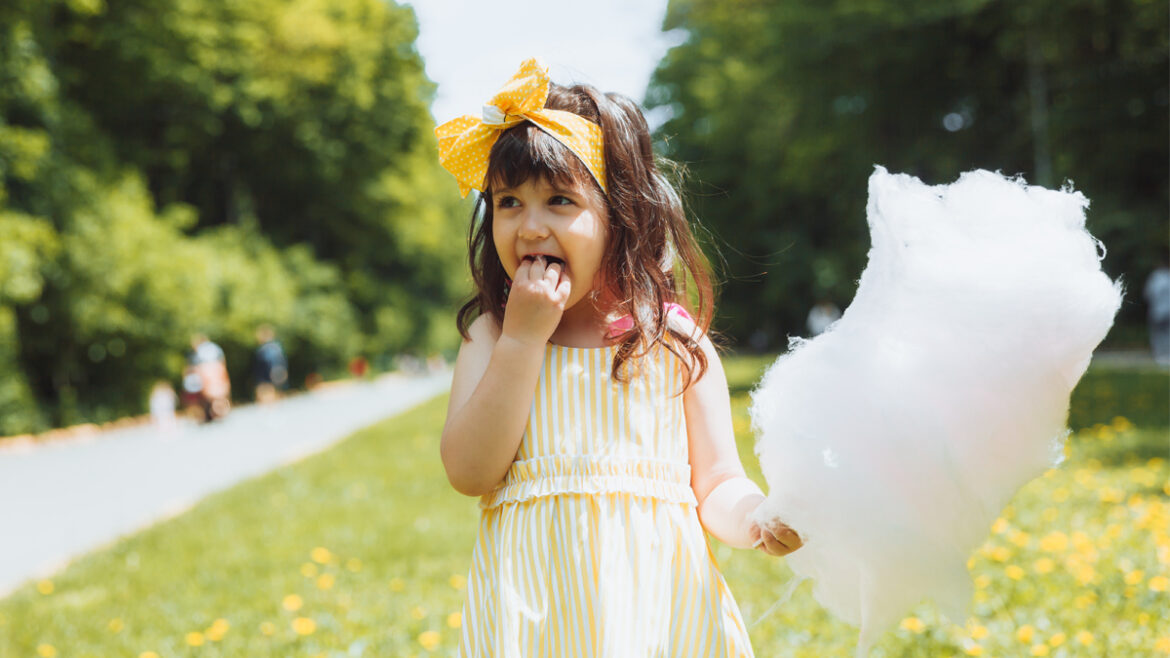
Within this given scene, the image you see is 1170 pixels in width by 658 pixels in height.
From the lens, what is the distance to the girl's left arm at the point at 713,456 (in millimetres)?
1696

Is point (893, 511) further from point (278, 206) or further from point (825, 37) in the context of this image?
point (278, 206)

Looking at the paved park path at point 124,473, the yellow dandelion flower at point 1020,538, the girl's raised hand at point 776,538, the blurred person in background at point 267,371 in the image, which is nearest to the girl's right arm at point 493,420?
the girl's raised hand at point 776,538

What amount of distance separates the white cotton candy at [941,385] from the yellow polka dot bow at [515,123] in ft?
1.90

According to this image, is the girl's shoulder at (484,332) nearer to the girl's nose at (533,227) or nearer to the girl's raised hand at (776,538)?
the girl's nose at (533,227)

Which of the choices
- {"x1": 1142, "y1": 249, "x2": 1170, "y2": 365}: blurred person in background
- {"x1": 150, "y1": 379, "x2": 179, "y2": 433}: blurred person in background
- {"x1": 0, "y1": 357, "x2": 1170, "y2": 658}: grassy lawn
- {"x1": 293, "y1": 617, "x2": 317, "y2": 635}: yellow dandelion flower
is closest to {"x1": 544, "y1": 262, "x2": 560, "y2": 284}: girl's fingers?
{"x1": 0, "y1": 357, "x2": 1170, "y2": 658}: grassy lawn

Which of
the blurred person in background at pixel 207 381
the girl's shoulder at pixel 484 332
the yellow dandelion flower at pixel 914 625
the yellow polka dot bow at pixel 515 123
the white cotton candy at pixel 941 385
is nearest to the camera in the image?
the white cotton candy at pixel 941 385

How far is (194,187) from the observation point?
26609 millimetres

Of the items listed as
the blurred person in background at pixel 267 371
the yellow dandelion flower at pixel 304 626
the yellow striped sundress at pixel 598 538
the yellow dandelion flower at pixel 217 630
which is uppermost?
the blurred person in background at pixel 267 371

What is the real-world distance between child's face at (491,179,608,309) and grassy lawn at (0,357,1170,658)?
112 centimetres

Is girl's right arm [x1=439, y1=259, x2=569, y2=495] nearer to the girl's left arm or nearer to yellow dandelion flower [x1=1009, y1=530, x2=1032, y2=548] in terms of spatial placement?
the girl's left arm

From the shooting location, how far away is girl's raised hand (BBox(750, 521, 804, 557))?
1.46 meters

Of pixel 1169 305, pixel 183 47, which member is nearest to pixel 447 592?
pixel 1169 305

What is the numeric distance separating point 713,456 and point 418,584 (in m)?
2.89

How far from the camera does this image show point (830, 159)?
2269cm
